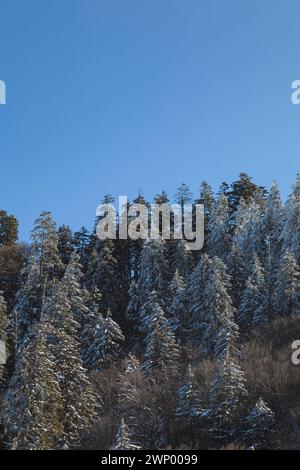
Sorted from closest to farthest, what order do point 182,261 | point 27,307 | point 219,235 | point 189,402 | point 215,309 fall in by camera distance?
point 189,402, point 215,309, point 27,307, point 182,261, point 219,235

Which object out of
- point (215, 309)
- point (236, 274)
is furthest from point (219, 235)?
point (215, 309)

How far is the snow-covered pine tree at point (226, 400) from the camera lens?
32.0 meters

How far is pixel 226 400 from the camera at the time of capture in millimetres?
32281

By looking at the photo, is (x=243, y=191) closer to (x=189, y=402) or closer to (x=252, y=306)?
(x=252, y=306)

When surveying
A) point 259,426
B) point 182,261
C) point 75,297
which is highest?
point 182,261

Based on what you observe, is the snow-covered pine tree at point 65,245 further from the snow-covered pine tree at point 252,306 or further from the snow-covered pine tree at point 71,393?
the snow-covered pine tree at point 71,393

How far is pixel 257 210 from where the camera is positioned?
213ft

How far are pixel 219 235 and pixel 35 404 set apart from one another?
36000mm

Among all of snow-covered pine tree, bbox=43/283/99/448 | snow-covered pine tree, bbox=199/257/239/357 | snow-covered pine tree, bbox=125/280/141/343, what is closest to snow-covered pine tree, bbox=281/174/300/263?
snow-covered pine tree, bbox=199/257/239/357

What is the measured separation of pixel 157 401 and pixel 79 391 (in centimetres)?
550

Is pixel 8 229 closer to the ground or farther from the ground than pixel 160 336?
farther from the ground

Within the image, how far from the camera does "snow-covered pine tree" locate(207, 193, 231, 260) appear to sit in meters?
60.5

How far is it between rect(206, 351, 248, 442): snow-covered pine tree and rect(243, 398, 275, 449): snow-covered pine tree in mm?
959
